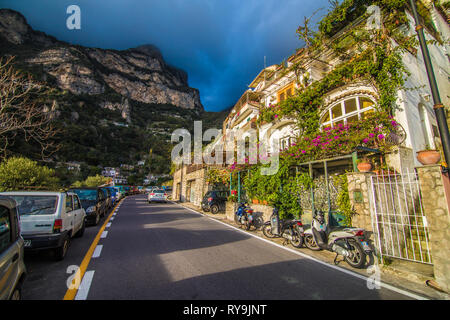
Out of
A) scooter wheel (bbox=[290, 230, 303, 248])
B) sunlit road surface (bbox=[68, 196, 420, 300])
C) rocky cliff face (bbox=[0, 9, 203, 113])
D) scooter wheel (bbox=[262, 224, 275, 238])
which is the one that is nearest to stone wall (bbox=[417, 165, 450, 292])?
sunlit road surface (bbox=[68, 196, 420, 300])

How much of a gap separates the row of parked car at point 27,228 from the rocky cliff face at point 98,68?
10231 centimetres

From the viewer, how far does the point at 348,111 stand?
1030 cm

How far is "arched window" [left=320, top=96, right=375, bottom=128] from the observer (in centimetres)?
946

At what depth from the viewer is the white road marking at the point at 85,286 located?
2.82 meters

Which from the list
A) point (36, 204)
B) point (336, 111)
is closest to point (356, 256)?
point (36, 204)

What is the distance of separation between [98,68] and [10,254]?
14444cm

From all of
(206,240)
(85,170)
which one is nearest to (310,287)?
(206,240)

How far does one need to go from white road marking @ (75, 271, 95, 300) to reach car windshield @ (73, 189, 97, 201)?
6.97 m

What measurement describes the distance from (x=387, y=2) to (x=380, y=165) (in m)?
7.74

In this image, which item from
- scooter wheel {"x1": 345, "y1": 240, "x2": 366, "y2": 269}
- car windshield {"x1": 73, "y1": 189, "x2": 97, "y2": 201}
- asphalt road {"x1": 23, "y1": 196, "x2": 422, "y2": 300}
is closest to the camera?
asphalt road {"x1": 23, "y1": 196, "x2": 422, "y2": 300}

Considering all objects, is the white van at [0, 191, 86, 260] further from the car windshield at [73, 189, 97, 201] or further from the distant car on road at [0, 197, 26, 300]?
the car windshield at [73, 189, 97, 201]
